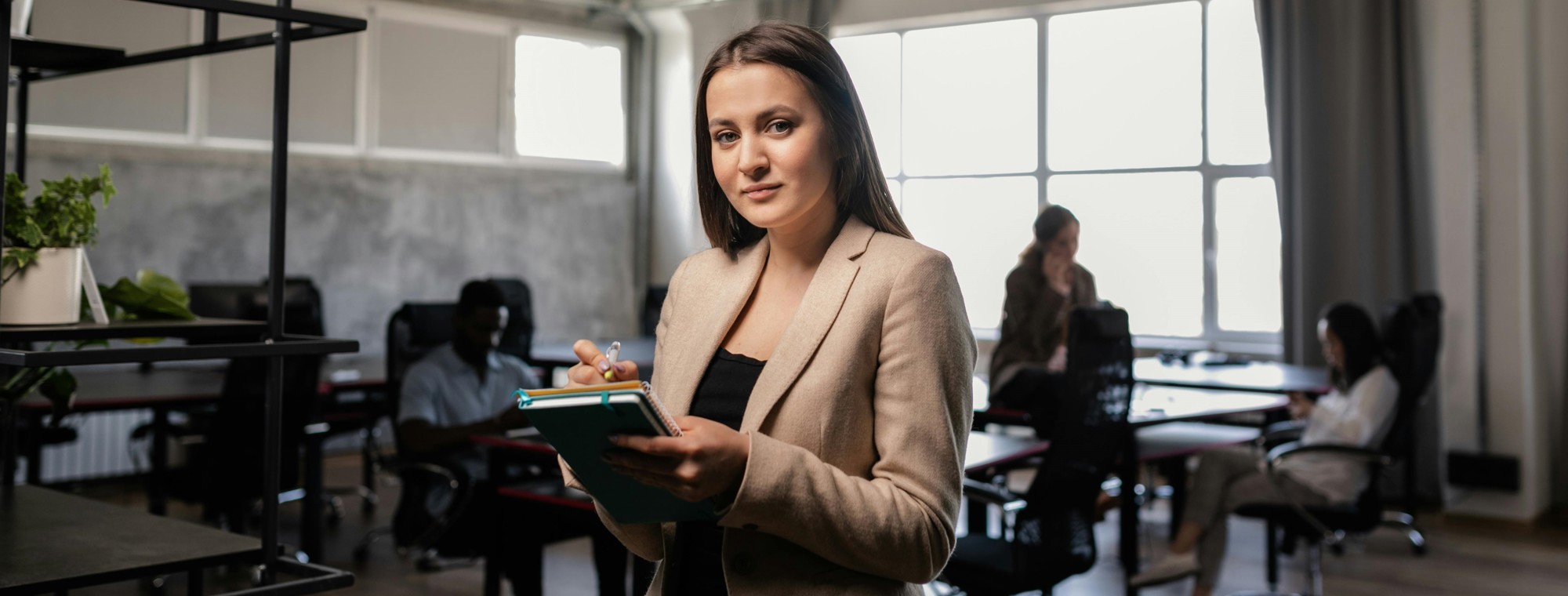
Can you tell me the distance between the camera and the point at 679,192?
10133mm

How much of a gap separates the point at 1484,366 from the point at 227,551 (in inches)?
255

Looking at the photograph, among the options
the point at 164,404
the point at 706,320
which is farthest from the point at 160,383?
the point at 706,320

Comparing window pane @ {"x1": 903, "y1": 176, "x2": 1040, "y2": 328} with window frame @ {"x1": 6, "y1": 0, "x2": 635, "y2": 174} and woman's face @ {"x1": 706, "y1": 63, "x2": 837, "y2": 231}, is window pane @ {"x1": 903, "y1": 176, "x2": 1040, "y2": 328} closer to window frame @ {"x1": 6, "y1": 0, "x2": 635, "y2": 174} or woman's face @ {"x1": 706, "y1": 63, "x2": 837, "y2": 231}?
window frame @ {"x1": 6, "y1": 0, "x2": 635, "y2": 174}

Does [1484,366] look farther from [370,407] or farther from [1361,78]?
[370,407]

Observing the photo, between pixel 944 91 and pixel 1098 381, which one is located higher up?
pixel 944 91

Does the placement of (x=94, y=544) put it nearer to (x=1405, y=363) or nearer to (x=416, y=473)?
(x=416, y=473)

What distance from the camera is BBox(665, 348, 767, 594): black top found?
1.33 meters

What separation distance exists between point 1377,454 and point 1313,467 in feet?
0.78

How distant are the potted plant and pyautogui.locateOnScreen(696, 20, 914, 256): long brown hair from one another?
90 cm

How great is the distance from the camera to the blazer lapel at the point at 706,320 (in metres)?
1.37

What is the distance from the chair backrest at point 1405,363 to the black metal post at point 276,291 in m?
4.14

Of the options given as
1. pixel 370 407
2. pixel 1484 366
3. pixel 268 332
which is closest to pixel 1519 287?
pixel 1484 366

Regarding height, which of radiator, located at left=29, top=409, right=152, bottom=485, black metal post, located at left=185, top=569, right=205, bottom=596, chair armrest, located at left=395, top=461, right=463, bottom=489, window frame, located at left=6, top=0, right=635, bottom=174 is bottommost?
radiator, located at left=29, top=409, right=152, bottom=485

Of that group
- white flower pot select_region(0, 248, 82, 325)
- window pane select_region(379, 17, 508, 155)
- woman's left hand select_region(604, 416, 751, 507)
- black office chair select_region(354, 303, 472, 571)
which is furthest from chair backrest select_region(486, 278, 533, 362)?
woman's left hand select_region(604, 416, 751, 507)
